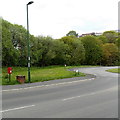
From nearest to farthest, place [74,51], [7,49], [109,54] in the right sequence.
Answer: [7,49], [74,51], [109,54]

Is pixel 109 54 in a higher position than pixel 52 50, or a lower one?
lower

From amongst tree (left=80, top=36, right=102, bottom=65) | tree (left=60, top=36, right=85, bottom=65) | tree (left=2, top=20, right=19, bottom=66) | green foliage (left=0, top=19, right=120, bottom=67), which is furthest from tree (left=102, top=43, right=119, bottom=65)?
tree (left=2, top=20, right=19, bottom=66)

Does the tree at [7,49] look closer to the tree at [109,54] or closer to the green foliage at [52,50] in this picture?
the green foliage at [52,50]

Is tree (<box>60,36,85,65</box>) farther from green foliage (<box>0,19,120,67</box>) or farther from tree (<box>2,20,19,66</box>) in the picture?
tree (<box>2,20,19,66</box>)

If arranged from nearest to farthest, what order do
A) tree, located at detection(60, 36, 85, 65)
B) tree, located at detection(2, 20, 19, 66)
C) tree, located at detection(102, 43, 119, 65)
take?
tree, located at detection(2, 20, 19, 66) < tree, located at detection(60, 36, 85, 65) < tree, located at detection(102, 43, 119, 65)

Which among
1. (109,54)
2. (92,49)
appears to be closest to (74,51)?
(92,49)

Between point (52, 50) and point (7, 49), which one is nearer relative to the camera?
point (7, 49)

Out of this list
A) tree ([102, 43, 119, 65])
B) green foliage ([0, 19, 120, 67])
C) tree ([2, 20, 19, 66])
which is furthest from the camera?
tree ([102, 43, 119, 65])

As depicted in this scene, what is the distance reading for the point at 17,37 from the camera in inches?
1606

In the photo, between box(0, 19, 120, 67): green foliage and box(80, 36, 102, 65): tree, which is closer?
box(0, 19, 120, 67): green foliage

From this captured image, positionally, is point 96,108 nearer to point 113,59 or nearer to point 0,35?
point 0,35

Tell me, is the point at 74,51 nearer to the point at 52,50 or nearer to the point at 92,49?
the point at 92,49

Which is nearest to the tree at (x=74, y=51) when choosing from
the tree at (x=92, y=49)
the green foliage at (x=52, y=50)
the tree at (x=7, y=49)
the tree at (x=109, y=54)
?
the green foliage at (x=52, y=50)

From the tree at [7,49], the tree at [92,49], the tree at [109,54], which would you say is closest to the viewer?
the tree at [7,49]
